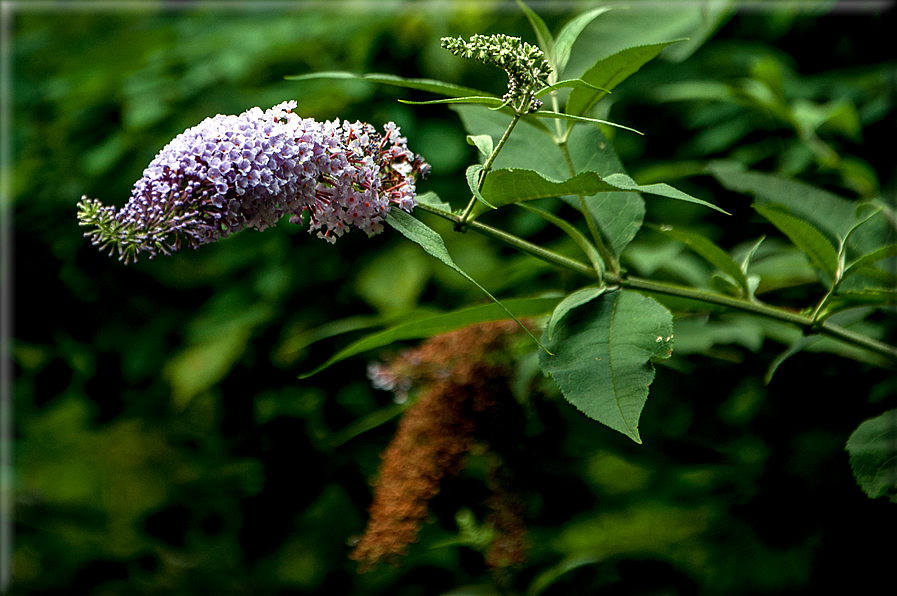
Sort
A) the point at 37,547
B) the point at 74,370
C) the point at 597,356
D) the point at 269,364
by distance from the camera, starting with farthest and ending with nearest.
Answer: the point at 37,547 → the point at 74,370 → the point at 269,364 → the point at 597,356

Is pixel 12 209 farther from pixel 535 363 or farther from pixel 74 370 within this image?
pixel 535 363

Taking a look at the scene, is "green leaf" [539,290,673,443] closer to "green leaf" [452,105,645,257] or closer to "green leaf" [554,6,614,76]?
"green leaf" [452,105,645,257]

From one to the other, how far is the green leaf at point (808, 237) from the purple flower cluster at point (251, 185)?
0.40m

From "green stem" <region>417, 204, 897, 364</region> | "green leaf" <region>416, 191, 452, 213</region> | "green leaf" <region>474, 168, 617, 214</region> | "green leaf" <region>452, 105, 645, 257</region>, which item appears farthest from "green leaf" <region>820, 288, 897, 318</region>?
"green leaf" <region>416, 191, 452, 213</region>

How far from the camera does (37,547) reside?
1867 millimetres

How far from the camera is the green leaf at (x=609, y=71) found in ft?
2.33

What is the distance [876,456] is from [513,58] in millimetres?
531

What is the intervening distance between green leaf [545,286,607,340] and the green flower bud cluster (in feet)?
0.64

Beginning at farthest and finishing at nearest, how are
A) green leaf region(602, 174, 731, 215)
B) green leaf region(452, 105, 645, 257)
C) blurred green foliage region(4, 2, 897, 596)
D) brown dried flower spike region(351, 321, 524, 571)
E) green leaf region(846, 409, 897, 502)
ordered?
blurred green foliage region(4, 2, 897, 596)
brown dried flower spike region(351, 321, 524, 571)
green leaf region(452, 105, 645, 257)
green leaf region(846, 409, 897, 502)
green leaf region(602, 174, 731, 215)

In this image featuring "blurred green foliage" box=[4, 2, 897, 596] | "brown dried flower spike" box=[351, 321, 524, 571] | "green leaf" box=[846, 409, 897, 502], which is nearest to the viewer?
"green leaf" box=[846, 409, 897, 502]

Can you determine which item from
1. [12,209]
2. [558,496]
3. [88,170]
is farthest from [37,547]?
[558,496]

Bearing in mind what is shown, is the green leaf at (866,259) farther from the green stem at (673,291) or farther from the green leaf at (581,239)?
the green leaf at (581,239)

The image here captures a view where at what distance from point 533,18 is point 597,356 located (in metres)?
0.41

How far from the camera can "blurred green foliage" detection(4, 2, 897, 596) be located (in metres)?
1.12
